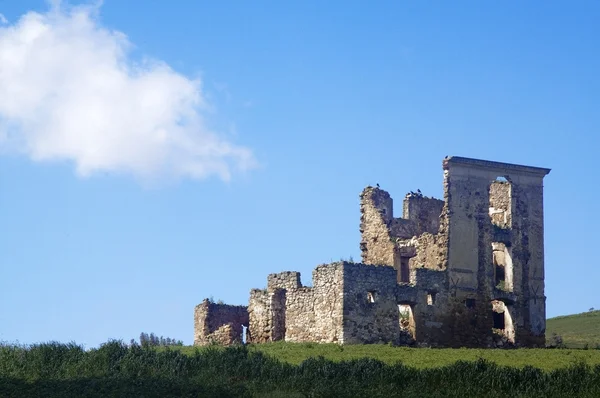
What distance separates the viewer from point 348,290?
1724 inches

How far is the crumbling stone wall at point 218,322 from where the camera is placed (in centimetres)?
4753

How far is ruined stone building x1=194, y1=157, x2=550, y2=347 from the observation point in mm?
44469

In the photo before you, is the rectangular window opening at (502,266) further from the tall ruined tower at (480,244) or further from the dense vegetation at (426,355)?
the dense vegetation at (426,355)

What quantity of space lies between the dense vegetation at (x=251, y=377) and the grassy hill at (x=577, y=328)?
1861 cm

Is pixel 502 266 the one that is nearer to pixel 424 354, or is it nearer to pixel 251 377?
pixel 424 354

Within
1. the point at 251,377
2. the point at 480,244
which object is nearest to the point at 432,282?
the point at 480,244

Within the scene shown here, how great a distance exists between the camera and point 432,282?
46812 millimetres

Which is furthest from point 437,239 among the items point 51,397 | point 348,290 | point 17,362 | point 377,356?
point 51,397

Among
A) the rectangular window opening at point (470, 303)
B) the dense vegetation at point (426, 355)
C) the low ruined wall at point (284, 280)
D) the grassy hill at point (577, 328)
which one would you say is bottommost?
the dense vegetation at point (426, 355)

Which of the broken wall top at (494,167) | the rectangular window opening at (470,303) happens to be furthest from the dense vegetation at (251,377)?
the broken wall top at (494,167)

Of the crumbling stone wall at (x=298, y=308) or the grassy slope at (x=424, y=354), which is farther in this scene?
the crumbling stone wall at (x=298, y=308)

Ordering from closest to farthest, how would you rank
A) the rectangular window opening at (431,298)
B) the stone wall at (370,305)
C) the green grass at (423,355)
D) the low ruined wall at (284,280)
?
the green grass at (423,355) < the stone wall at (370,305) < the low ruined wall at (284,280) < the rectangular window opening at (431,298)

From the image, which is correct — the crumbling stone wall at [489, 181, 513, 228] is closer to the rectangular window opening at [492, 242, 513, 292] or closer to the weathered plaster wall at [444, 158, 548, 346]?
the weathered plaster wall at [444, 158, 548, 346]

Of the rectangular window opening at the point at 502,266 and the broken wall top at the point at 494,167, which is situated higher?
the broken wall top at the point at 494,167
